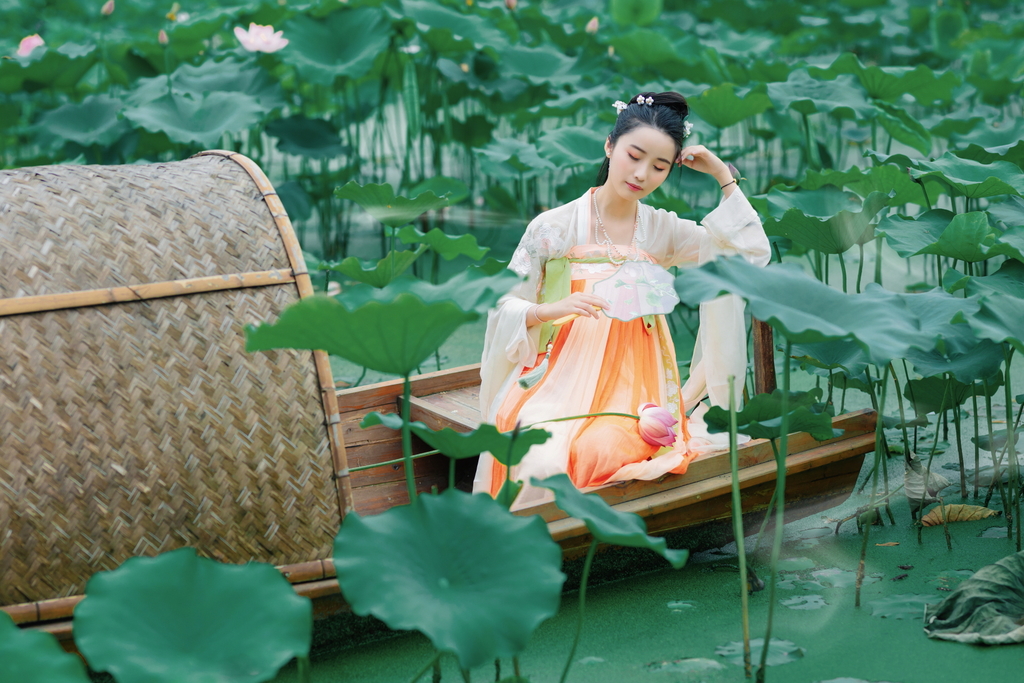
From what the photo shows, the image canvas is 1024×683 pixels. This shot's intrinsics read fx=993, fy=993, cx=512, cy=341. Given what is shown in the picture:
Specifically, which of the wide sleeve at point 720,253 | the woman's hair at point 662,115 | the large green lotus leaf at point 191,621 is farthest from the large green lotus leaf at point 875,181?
the large green lotus leaf at point 191,621

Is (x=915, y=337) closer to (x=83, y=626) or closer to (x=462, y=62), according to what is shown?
(x=83, y=626)

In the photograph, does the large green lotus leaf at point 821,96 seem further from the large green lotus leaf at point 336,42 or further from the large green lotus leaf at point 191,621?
the large green lotus leaf at point 191,621

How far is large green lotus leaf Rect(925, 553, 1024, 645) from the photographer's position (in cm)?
162

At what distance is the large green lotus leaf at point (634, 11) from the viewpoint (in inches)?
230

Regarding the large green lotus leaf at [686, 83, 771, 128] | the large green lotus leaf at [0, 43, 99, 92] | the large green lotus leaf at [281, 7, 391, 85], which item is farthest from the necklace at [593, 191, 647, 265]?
the large green lotus leaf at [0, 43, 99, 92]

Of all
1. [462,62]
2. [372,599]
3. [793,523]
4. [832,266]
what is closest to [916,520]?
[793,523]

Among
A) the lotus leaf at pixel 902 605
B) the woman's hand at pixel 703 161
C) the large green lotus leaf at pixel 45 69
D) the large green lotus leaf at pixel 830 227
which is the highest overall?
the large green lotus leaf at pixel 45 69

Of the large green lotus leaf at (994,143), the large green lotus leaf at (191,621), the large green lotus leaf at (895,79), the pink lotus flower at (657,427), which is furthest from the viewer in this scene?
the large green lotus leaf at (895,79)

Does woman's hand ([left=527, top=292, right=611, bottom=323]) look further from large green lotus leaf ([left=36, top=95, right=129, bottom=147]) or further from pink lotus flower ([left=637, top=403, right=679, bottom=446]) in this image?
large green lotus leaf ([left=36, top=95, right=129, bottom=147])

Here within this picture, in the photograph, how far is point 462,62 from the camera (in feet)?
15.8

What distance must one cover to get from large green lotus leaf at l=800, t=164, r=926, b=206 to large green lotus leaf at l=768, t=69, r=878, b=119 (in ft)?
3.09

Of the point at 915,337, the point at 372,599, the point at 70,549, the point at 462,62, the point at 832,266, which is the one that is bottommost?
the point at 832,266

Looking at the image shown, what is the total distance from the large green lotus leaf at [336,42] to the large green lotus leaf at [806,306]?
2894 millimetres

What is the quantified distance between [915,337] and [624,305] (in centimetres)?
64
